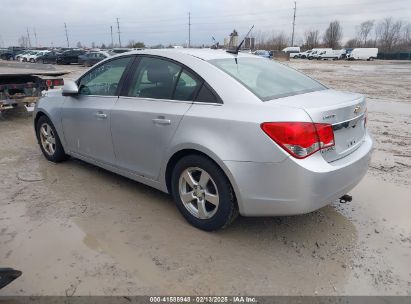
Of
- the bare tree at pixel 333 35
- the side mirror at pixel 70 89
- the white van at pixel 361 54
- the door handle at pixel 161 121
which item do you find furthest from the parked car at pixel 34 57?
the bare tree at pixel 333 35

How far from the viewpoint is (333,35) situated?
324ft

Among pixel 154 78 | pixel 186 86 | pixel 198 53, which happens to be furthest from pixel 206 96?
pixel 154 78

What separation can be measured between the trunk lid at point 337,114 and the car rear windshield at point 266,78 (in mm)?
158

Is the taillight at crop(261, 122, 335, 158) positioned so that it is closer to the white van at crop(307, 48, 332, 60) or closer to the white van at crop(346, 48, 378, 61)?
the white van at crop(346, 48, 378, 61)

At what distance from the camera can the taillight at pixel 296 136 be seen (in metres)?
2.84

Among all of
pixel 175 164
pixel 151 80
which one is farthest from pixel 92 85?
pixel 175 164

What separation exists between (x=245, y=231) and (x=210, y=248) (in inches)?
18.0

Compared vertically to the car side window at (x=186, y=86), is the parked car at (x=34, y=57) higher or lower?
lower

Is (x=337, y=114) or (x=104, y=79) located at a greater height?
(x=104, y=79)

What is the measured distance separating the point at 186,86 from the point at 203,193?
104cm

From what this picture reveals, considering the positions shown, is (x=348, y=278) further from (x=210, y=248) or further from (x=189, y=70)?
(x=189, y=70)

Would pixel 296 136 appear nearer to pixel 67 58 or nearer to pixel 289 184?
pixel 289 184

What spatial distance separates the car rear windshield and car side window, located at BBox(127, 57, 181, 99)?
0.46 metres

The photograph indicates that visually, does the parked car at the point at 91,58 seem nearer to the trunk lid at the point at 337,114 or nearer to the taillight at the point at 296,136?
the trunk lid at the point at 337,114
